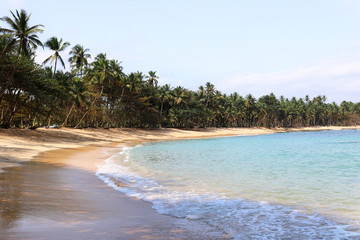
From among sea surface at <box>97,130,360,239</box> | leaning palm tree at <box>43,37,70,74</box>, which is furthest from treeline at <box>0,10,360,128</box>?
sea surface at <box>97,130,360,239</box>

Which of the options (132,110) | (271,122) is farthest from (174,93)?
(271,122)

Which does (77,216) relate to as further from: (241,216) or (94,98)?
(94,98)

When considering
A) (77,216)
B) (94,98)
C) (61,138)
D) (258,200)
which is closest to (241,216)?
(258,200)

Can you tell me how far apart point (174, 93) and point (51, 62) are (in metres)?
43.2

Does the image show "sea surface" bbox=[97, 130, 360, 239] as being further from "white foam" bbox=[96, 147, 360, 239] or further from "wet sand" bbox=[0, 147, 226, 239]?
"wet sand" bbox=[0, 147, 226, 239]

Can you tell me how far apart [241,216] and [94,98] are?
179ft

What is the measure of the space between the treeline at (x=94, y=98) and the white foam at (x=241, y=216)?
2773cm

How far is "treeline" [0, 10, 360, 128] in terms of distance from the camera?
32938mm

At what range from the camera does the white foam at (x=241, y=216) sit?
19.3 feet

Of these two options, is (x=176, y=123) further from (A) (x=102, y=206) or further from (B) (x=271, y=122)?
(A) (x=102, y=206)

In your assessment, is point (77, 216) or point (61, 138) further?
point (61, 138)

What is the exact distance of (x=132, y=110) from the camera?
65.8m

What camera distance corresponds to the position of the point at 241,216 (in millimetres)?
7156

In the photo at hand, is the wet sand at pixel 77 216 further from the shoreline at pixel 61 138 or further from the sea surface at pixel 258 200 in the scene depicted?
the shoreline at pixel 61 138
